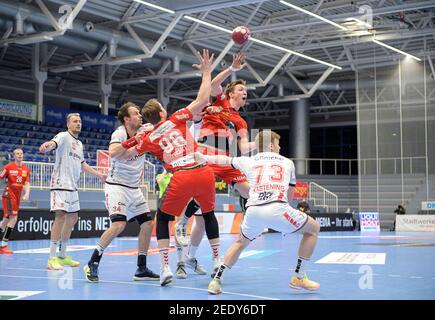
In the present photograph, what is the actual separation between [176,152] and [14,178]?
7308 millimetres

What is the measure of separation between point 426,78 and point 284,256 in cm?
1610

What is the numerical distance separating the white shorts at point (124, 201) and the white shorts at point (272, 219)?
182 cm

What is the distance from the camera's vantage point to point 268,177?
6258mm

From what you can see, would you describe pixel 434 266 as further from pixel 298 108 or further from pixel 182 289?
pixel 298 108

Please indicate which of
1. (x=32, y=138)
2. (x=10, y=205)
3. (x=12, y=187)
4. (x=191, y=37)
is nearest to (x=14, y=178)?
(x=12, y=187)

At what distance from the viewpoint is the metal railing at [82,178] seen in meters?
20.4

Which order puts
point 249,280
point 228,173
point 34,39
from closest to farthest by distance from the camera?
point 249,280
point 228,173
point 34,39

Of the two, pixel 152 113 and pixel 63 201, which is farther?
pixel 63 201

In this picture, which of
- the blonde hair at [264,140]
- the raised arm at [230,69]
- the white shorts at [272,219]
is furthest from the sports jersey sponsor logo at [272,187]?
the raised arm at [230,69]

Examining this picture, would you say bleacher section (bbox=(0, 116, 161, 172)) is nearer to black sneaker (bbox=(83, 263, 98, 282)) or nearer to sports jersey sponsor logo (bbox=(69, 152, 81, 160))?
sports jersey sponsor logo (bbox=(69, 152, 81, 160))

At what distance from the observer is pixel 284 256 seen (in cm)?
1117

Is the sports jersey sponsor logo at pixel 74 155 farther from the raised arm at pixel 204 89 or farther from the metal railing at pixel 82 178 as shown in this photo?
the metal railing at pixel 82 178

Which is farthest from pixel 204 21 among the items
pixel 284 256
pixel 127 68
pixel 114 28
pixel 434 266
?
pixel 434 266

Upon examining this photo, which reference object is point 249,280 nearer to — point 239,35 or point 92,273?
point 92,273
